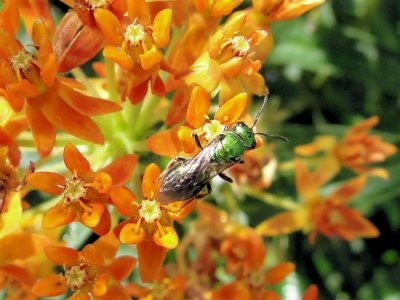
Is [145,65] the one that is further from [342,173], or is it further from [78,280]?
[342,173]

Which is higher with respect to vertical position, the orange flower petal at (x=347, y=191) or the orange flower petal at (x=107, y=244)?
the orange flower petal at (x=107, y=244)

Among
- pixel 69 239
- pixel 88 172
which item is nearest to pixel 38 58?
pixel 88 172

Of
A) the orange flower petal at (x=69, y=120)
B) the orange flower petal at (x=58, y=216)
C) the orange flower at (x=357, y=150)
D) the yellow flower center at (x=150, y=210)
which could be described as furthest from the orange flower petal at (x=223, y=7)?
the orange flower at (x=357, y=150)

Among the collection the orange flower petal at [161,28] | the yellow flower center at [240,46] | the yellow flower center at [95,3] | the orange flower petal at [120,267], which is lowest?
the orange flower petal at [120,267]

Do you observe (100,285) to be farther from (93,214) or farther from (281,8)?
(281,8)

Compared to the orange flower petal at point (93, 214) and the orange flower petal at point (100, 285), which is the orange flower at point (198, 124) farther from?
the orange flower petal at point (100, 285)

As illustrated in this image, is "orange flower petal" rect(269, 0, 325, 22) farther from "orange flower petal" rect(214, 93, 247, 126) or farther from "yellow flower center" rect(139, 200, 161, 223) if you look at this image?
"yellow flower center" rect(139, 200, 161, 223)
